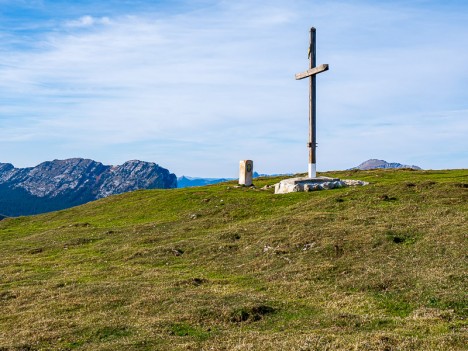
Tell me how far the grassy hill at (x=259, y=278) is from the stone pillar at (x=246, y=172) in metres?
17.8

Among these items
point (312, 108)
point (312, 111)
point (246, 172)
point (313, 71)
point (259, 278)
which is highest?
point (313, 71)

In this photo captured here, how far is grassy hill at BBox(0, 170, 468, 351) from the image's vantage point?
19547 millimetres

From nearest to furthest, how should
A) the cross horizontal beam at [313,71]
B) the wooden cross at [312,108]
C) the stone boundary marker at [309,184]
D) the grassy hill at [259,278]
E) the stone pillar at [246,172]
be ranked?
1. the grassy hill at [259,278]
2. the cross horizontal beam at [313,71]
3. the stone boundary marker at [309,184]
4. the wooden cross at [312,108]
5. the stone pillar at [246,172]

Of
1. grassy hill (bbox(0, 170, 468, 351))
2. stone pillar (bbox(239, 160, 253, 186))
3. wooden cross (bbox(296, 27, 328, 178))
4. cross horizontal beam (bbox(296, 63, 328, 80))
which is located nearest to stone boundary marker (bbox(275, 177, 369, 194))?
wooden cross (bbox(296, 27, 328, 178))

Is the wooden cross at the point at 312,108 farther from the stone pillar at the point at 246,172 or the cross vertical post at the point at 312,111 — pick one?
the stone pillar at the point at 246,172

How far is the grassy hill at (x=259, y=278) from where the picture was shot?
19.5 m

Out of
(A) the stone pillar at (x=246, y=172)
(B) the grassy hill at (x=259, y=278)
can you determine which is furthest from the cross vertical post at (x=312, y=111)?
(A) the stone pillar at (x=246, y=172)

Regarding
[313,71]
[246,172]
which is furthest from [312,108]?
[246,172]

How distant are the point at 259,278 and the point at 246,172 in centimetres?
4489

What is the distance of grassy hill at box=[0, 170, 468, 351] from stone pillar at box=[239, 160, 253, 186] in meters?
17.8

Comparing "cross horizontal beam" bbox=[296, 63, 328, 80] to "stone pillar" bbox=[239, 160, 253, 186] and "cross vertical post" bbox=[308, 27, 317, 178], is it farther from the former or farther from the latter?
"stone pillar" bbox=[239, 160, 253, 186]

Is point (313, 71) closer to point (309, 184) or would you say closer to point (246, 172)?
point (309, 184)

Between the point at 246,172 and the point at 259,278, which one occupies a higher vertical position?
the point at 246,172

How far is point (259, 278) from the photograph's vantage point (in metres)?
29.9
